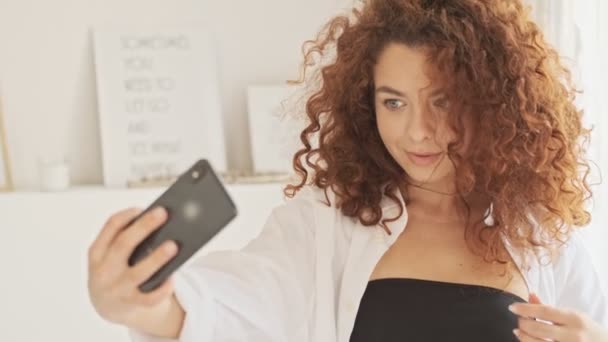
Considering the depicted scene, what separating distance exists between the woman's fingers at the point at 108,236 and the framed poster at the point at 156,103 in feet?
5.64

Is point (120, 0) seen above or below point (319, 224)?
above

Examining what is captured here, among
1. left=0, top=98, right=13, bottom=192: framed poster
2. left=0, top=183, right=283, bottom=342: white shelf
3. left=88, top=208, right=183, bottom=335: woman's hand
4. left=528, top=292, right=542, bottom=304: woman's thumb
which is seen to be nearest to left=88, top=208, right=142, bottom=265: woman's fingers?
left=88, top=208, right=183, bottom=335: woman's hand

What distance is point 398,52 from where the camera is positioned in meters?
1.36

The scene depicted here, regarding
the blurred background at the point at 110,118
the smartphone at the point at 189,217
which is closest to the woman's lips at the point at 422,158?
the smartphone at the point at 189,217

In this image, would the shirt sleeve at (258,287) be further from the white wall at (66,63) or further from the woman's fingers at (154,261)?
the white wall at (66,63)

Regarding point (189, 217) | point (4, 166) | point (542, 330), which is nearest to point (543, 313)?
point (542, 330)

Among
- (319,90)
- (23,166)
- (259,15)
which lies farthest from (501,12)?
(23,166)

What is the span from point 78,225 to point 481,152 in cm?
144

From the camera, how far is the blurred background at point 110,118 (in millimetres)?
2475

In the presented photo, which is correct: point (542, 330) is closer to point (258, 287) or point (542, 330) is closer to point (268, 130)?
point (258, 287)

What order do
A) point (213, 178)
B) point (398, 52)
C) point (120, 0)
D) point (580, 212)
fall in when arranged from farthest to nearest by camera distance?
1. point (120, 0)
2. point (580, 212)
3. point (398, 52)
4. point (213, 178)

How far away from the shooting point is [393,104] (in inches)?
53.4

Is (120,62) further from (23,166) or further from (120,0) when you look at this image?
(23,166)

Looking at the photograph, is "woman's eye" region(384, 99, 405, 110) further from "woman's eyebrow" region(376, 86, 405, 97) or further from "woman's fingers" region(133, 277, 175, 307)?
"woman's fingers" region(133, 277, 175, 307)
